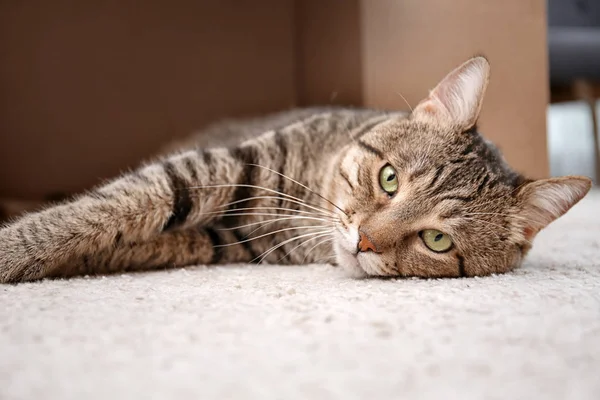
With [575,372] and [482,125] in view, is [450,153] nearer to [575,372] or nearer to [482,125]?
[575,372]

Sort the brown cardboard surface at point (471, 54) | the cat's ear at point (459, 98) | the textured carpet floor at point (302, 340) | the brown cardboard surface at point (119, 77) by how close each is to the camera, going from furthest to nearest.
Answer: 1. the brown cardboard surface at point (119, 77)
2. the brown cardboard surface at point (471, 54)
3. the cat's ear at point (459, 98)
4. the textured carpet floor at point (302, 340)

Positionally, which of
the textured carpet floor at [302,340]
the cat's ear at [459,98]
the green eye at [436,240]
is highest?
the cat's ear at [459,98]

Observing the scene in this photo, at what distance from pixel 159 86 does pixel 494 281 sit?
190 centimetres

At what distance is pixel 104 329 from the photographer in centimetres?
73

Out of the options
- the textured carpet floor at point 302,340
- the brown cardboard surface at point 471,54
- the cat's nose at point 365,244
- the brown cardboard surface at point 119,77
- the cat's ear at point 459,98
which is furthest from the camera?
the brown cardboard surface at point 119,77

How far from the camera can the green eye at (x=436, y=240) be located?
3.67ft

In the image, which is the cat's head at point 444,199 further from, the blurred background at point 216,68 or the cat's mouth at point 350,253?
the blurred background at point 216,68

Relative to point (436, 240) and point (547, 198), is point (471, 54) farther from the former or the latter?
point (436, 240)

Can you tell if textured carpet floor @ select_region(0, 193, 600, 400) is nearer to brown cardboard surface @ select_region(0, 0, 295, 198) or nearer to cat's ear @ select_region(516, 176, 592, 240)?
cat's ear @ select_region(516, 176, 592, 240)

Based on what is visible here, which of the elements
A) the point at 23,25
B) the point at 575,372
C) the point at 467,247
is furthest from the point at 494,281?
the point at 23,25

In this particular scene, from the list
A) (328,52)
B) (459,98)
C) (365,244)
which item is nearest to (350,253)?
(365,244)

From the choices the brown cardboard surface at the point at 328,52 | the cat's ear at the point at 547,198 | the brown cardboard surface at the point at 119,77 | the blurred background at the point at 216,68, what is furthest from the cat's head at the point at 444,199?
the brown cardboard surface at the point at 119,77

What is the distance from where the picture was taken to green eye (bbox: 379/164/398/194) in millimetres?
1159

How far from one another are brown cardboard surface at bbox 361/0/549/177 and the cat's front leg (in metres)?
0.84
